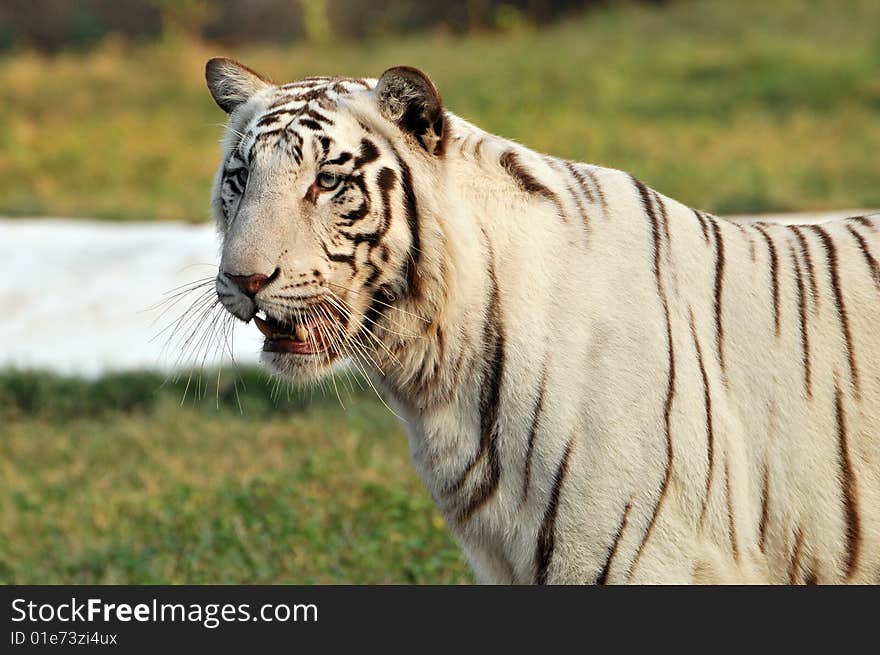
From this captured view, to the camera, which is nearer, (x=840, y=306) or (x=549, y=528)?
(x=549, y=528)

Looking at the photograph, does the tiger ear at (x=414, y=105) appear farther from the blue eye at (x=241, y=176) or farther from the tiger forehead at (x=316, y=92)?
the blue eye at (x=241, y=176)

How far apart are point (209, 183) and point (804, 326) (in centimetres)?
754

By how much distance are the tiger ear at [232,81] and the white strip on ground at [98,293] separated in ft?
10.1

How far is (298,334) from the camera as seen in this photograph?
226 centimetres

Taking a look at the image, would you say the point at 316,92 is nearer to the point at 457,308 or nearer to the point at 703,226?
the point at 457,308

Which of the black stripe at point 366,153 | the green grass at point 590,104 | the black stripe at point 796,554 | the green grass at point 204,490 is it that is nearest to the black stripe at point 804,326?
the black stripe at point 796,554

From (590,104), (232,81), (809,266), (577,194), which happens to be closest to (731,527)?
(809,266)

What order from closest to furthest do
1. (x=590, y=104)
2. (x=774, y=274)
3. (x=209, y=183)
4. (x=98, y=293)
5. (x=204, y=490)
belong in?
(x=774, y=274) < (x=204, y=490) < (x=98, y=293) < (x=209, y=183) < (x=590, y=104)

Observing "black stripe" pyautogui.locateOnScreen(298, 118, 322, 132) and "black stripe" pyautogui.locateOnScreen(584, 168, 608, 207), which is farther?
"black stripe" pyautogui.locateOnScreen(584, 168, 608, 207)

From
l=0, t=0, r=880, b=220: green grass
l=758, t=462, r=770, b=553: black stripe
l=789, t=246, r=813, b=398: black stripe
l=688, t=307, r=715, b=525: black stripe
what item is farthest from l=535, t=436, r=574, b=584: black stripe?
l=0, t=0, r=880, b=220: green grass

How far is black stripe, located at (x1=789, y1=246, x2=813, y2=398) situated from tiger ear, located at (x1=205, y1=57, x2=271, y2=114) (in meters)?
1.11

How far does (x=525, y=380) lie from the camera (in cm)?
224

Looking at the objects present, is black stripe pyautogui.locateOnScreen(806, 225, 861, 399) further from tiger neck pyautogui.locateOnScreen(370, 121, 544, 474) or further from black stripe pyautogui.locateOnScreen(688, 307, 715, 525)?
tiger neck pyautogui.locateOnScreen(370, 121, 544, 474)

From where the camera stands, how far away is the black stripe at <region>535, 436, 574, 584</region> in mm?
2189
